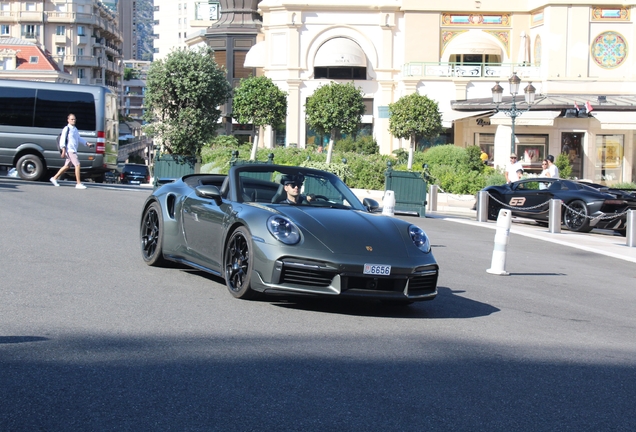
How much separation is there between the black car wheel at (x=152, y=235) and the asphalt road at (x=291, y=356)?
6.0 inches

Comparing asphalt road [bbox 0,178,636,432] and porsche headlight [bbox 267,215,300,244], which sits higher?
porsche headlight [bbox 267,215,300,244]

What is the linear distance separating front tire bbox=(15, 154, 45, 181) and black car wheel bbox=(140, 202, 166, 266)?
14.1m

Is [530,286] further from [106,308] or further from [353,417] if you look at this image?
[353,417]

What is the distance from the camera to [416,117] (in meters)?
49.3

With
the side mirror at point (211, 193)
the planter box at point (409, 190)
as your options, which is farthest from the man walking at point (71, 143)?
the side mirror at point (211, 193)

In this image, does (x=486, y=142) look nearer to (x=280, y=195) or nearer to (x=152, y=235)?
(x=152, y=235)

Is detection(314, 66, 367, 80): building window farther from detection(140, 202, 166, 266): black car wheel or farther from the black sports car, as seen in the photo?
detection(140, 202, 166, 266): black car wheel

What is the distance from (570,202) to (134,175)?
36380 mm

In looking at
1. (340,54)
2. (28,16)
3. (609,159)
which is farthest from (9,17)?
(609,159)

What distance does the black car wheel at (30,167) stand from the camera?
23875mm

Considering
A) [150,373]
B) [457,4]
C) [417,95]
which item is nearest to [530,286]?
[150,373]

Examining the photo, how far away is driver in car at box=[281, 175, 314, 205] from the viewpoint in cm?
929

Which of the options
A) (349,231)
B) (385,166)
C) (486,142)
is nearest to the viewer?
(349,231)

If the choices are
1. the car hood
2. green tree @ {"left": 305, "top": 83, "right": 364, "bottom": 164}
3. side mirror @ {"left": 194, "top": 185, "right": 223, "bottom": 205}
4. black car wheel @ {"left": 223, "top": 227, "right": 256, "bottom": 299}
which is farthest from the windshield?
green tree @ {"left": 305, "top": 83, "right": 364, "bottom": 164}
